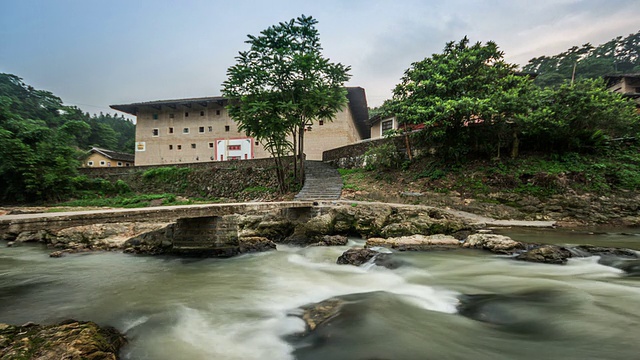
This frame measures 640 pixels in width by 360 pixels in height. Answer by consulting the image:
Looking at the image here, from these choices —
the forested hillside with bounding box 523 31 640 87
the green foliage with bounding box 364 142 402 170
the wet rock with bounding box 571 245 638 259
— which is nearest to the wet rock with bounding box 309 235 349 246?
the wet rock with bounding box 571 245 638 259

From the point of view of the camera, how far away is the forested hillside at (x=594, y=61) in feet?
127

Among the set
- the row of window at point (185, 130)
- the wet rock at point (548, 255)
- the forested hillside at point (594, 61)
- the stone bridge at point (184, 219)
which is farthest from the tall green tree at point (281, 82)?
the forested hillside at point (594, 61)

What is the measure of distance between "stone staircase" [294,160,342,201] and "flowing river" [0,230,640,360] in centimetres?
715

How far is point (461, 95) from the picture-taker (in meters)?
14.0

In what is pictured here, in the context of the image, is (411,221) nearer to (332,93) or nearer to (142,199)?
(332,93)

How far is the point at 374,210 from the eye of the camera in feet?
34.9

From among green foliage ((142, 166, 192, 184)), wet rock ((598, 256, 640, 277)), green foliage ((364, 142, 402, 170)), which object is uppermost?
green foliage ((364, 142, 402, 170))

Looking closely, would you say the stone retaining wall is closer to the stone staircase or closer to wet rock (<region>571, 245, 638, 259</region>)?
the stone staircase

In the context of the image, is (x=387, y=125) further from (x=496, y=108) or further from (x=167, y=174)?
(x=167, y=174)

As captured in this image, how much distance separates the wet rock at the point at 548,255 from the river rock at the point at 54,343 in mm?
7983

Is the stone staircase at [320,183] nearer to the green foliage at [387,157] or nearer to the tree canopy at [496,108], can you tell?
the green foliage at [387,157]

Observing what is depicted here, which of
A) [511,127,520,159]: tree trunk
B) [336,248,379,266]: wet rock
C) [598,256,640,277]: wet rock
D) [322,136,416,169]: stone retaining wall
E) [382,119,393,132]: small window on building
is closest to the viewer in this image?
[598,256,640,277]: wet rock

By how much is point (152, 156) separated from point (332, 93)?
2485 cm

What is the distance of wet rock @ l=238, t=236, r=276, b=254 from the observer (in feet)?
27.9
